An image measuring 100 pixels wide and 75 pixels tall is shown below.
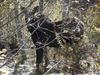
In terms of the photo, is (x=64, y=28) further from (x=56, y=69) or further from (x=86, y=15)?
(x=86, y=15)

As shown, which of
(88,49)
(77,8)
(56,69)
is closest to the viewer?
(56,69)

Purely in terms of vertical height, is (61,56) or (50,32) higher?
→ (50,32)

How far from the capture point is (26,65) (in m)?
6.11

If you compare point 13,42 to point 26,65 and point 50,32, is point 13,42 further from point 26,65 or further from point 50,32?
point 50,32

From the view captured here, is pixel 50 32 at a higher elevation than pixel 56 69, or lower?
higher

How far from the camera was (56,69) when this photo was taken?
5.96 metres

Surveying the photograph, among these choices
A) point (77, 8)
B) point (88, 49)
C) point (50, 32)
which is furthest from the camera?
point (77, 8)

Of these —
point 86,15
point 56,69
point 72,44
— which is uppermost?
point 86,15

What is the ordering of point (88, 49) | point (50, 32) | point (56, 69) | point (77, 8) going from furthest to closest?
point (77, 8), point (88, 49), point (56, 69), point (50, 32)

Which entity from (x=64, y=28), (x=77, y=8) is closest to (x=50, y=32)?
(x=64, y=28)

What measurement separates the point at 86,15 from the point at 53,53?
1.24 meters

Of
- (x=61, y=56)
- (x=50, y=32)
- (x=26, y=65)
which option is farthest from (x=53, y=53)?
(x=50, y=32)

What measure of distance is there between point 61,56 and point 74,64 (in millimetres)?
281

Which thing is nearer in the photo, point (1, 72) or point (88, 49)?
point (1, 72)
